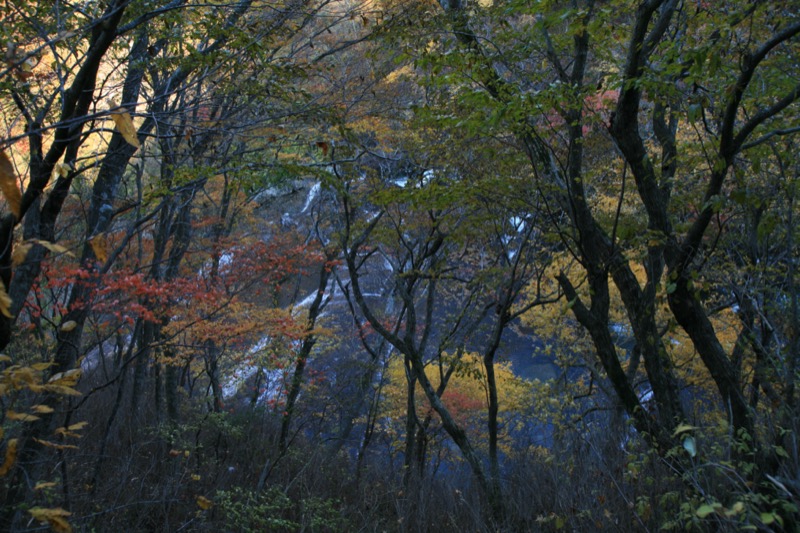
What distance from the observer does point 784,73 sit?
4285mm

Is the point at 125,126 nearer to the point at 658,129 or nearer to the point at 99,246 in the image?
the point at 99,246

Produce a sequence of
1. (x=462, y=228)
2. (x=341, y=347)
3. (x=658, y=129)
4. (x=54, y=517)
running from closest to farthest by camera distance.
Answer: (x=54, y=517)
(x=658, y=129)
(x=462, y=228)
(x=341, y=347)

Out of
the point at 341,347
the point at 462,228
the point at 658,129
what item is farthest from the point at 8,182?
the point at 341,347

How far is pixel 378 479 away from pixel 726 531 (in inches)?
306

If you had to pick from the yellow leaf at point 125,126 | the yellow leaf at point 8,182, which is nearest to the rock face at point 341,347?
the yellow leaf at point 125,126

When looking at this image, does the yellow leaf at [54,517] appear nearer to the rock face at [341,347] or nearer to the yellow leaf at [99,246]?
the yellow leaf at [99,246]

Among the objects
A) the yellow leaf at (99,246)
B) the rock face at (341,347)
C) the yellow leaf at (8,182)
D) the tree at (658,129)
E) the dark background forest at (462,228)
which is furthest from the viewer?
the rock face at (341,347)

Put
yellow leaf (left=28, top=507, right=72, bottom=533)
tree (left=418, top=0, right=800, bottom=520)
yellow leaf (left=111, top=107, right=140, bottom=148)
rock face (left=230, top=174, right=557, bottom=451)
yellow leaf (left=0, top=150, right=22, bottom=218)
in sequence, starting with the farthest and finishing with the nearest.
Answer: rock face (left=230, top=174, right=557, bottom=451)
tree (left=418, top=0, right=800, bottom=520)
yellow leaf (left=28, top=507, right=72, bottom=533)
yellow leaf (left=111, top=107, right=140, bottom=148)
yellow leaf (left=0, top=150, right=22, bottom=218)

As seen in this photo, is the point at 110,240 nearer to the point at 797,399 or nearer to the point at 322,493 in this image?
the point at 322,493

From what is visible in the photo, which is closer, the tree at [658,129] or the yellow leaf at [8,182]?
the yellow leaf at [8,182]

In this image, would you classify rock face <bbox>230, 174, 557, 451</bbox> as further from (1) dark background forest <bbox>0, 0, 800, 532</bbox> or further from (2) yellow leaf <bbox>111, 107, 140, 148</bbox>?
(2) yellow leaf <bbox>111, 107, 140, 148</bbox>

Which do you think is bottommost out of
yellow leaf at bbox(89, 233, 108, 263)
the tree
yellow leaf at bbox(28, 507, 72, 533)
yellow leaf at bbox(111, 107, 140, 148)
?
yellow leaf at bbox(28, 507, 72, 533)

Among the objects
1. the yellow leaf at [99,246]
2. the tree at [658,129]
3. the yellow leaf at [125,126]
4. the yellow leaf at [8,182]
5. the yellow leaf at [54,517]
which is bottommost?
the yellow leaf at [54,517]

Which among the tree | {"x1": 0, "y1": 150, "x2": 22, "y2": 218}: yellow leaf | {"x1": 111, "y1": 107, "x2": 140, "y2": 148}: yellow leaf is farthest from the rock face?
{"x1": 0, "y1": 150, "x2": 22, "y2": 218}: yellow leaf
